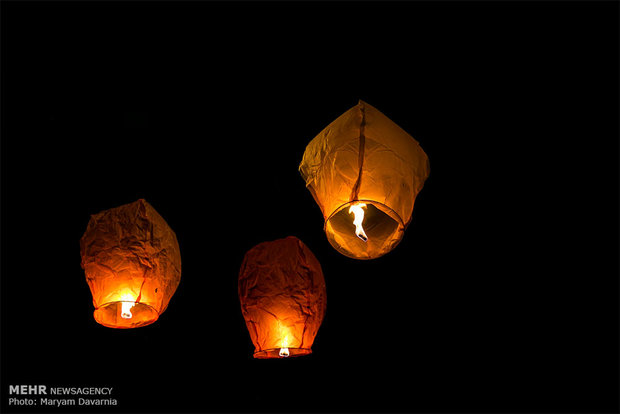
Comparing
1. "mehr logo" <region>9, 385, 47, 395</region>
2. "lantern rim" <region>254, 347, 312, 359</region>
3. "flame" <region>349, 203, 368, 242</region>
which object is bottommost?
"lantern rim" <region>254, 347, 312, 359</region>

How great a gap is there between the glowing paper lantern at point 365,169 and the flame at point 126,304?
2.56 ft

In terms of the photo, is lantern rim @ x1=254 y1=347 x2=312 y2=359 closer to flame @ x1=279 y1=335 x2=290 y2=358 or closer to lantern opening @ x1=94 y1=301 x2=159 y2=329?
flame @ x1=279 y1=335 x2=290 y2=358

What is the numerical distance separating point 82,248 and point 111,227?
0.15m

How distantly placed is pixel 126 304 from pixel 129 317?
0.17 feet

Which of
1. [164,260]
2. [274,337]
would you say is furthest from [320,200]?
[164,260]

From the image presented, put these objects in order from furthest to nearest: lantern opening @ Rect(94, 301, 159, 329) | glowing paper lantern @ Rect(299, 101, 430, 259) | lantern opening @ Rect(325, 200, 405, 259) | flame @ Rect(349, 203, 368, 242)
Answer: lantern opening @ Rect(94, 301, 159, 329), lantern opening @ Rect(325, 200, 405, 259), flame @ Rect(349, 203, 368, 242), glowing paper lantern @ Rect(299, 101, 430, 259)

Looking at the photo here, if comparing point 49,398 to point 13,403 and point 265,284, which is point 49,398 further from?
point 265,284

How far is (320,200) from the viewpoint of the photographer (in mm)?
1785

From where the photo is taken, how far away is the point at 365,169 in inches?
64.6

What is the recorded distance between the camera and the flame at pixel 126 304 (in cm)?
192

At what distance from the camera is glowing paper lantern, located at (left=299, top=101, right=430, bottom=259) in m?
1.63

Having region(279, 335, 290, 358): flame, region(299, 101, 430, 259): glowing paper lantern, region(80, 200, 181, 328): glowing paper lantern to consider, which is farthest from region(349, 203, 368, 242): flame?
region(80, 200, 181, 328): glowing paper lantern

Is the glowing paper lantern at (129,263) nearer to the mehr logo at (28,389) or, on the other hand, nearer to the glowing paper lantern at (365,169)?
the glowing paper lantern at (365,169)

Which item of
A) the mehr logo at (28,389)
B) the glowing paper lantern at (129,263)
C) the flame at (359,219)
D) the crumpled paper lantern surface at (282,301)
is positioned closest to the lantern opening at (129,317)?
the glowing paper lantern at (129,263)
